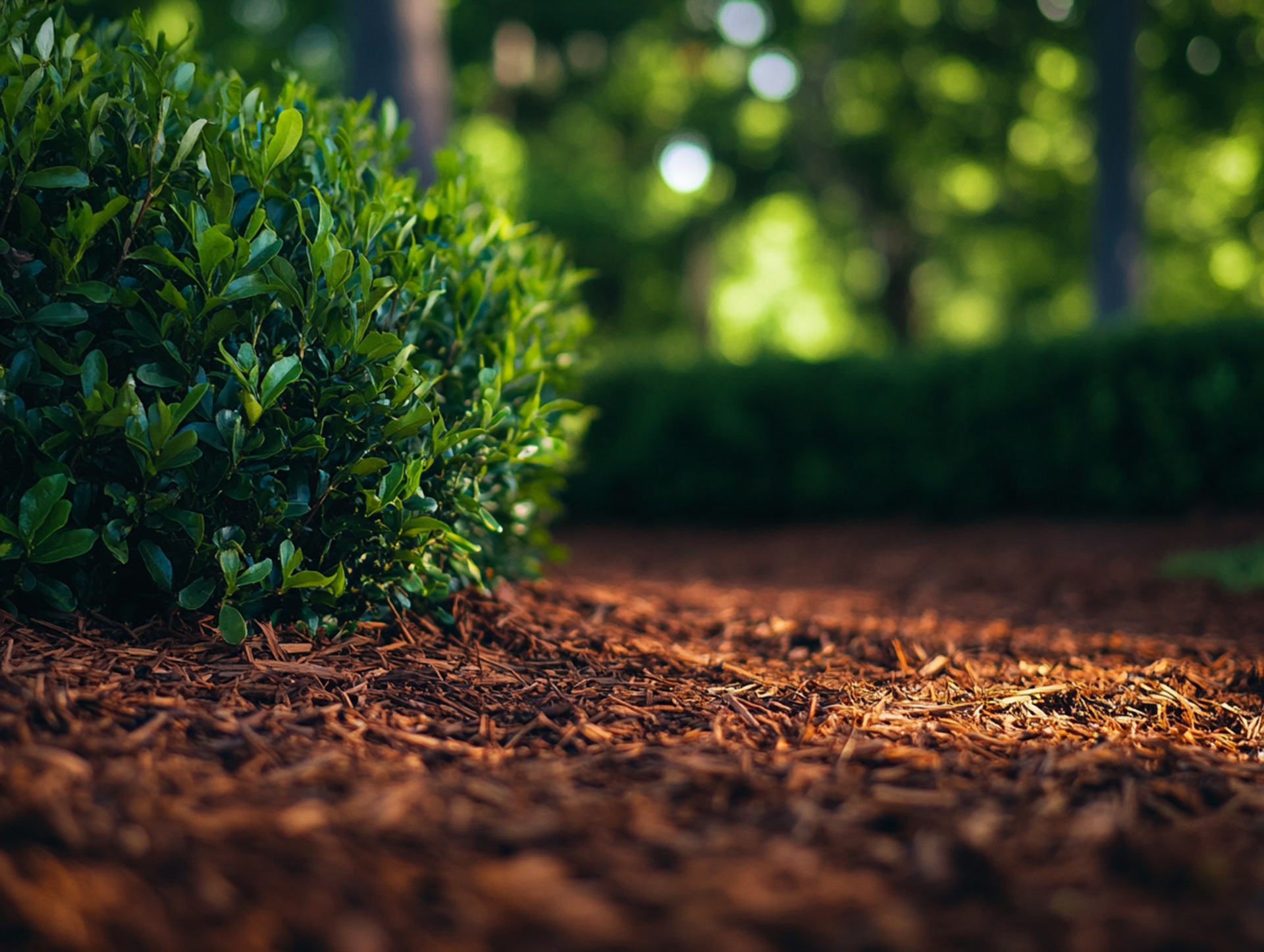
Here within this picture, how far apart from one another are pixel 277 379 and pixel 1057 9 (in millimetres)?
18289

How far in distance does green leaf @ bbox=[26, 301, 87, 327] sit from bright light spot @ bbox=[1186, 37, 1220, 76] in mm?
18585

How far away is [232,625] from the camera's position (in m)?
2.55

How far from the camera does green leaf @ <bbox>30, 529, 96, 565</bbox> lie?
95.3 inches

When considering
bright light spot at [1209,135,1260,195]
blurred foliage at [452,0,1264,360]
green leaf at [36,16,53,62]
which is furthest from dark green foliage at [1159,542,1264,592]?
bright light spot at [1209,135,1260,195]

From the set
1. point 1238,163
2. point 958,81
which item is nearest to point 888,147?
point 958,81

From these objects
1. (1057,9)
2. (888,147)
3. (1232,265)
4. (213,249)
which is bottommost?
(213,249)

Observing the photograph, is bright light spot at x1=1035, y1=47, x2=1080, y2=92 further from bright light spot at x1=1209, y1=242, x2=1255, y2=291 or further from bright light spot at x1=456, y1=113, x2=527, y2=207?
bright light spot at x1=456, y1=113, x2=527, y2=207

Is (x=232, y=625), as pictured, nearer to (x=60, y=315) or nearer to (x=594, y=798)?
(x=60, y=315)

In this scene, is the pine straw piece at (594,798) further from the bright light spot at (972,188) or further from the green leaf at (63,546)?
the bright light spot at (972,188)

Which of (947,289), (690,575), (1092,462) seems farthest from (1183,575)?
(947,289)

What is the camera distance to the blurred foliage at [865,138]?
16.5 metres

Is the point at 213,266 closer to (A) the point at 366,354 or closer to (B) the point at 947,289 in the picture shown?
(A) the point at 366,354

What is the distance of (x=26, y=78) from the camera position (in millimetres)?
2449

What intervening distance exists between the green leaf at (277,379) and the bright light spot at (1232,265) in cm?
2016
